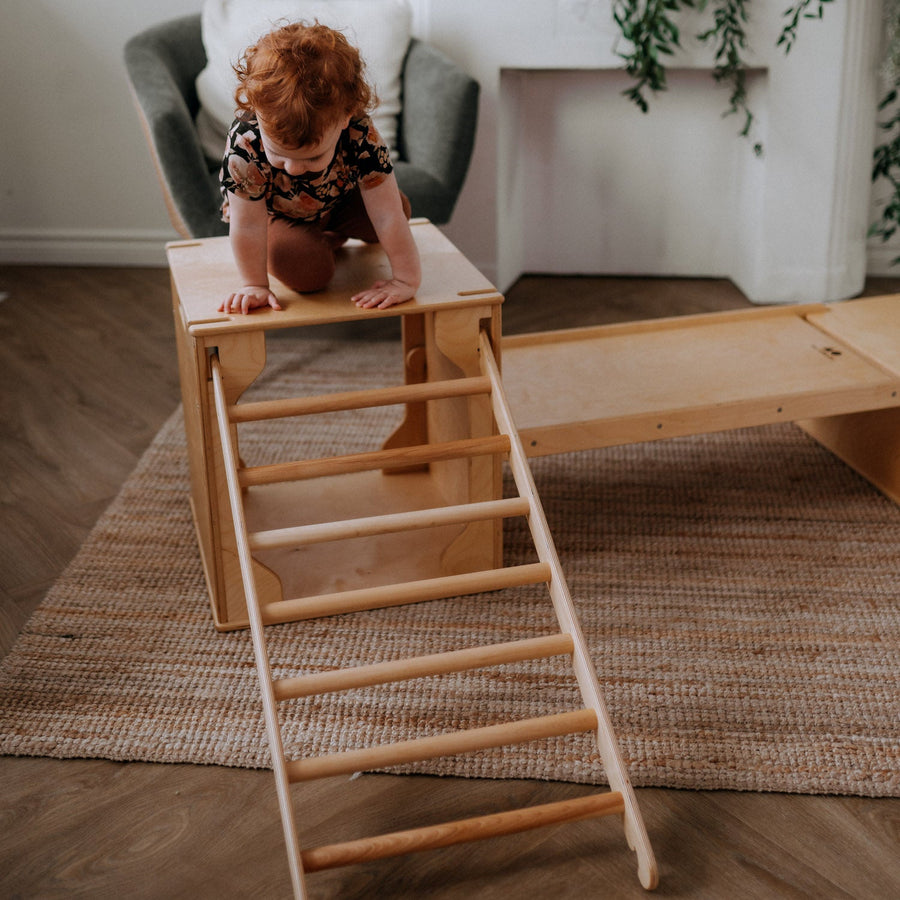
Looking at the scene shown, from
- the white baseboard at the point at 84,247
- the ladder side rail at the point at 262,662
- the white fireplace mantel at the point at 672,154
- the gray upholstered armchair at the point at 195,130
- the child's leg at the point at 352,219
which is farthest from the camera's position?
the white baseboard at the point at 84,247

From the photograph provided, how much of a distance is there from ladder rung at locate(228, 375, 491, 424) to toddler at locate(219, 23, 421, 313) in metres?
0.14

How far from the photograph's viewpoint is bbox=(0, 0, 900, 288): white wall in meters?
2.99

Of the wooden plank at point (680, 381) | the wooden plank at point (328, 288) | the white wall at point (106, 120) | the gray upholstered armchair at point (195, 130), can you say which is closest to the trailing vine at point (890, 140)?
the white wall at point (106, 120)

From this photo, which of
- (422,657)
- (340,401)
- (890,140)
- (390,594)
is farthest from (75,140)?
(422,657)

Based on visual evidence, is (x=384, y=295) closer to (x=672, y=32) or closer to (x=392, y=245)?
(x=392, y=245)

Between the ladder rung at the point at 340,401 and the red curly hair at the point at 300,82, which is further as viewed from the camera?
the ladder rung at the point at 340,401

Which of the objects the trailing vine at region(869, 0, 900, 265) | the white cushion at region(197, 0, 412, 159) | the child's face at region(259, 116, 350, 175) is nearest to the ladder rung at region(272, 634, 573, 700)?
the child's face at region(259, 116, 350, 175)

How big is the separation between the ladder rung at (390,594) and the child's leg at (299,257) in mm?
548

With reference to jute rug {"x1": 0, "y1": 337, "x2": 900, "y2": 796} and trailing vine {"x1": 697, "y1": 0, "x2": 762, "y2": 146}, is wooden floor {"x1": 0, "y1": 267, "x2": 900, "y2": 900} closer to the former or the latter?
jute rug {"x1": 0, "y1": 337, "x2": 900, "y2": 796}

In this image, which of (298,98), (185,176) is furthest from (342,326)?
(298,98)

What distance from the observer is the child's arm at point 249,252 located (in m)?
1.61

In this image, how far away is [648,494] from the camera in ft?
7.01

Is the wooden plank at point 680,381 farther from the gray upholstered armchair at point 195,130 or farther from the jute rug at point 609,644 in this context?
the gray upholstered armchair at point 195,130

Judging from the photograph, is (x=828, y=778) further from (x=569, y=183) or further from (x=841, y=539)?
(x=569, y=183)
